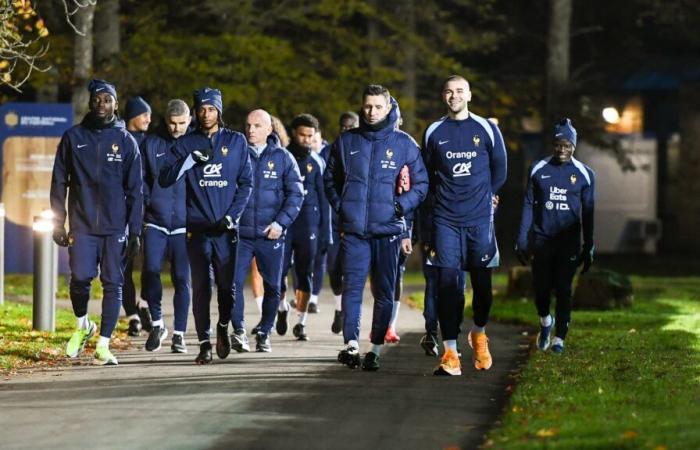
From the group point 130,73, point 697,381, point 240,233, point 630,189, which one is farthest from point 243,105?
point 697,381

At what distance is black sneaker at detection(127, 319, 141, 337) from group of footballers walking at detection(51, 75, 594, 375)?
52.7 inches

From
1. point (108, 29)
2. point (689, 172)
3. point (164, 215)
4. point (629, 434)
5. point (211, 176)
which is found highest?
point (108, 29)

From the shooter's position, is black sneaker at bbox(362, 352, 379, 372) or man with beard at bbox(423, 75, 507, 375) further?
black sneaker at bbox(362, 352, 379, 372)

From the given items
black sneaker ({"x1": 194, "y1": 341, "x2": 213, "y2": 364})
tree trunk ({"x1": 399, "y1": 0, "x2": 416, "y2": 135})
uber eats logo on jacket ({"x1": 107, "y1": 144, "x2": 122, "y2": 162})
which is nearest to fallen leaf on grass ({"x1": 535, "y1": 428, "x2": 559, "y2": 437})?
black sneaker ({"x1": 194, "y1": 341, "x2": 213, "y2": 364})

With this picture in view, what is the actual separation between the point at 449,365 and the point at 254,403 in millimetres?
2330

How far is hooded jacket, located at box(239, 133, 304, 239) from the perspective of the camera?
15.8 meters

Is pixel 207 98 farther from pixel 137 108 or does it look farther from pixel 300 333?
pixel 300 333

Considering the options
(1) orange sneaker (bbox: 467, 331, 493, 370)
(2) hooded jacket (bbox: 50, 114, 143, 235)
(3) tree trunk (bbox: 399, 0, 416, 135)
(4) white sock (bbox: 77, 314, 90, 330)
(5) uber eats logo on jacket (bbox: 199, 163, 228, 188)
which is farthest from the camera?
(3) tree trunk (bbox: 399, 0, 416, 135)

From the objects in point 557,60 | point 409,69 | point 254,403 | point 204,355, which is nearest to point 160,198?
point 204,355

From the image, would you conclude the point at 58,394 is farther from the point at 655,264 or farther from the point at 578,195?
the point at 655,264

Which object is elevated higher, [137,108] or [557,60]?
[557,60]

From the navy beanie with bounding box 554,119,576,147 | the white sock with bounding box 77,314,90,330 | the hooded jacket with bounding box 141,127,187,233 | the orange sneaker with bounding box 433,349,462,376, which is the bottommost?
the orange sneaker with bounding box 433,349,462,376

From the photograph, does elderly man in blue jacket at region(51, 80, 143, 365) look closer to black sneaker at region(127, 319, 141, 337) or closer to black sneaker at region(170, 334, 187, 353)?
black sneaker at region(170, 334, 187, 353)

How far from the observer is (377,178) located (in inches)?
557
